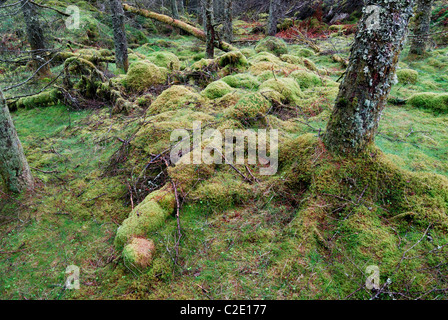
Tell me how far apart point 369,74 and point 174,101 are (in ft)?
15.0

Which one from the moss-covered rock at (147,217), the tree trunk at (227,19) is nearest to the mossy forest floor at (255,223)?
A: the moss-covered rock at (147,217)

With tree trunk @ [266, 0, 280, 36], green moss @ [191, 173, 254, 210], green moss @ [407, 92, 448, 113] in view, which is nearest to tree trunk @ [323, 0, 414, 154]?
green moss @ [191, 173, 254, 210]

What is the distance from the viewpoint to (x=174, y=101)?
6422 millimetres

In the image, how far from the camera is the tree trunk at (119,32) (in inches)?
374

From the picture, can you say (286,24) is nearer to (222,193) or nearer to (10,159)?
(222,193)

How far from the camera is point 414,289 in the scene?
8.23 ft

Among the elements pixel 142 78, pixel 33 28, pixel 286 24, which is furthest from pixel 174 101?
pixel 286 24

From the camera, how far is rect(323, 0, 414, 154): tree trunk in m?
2.80

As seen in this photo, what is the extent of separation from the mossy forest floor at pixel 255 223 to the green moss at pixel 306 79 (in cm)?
235

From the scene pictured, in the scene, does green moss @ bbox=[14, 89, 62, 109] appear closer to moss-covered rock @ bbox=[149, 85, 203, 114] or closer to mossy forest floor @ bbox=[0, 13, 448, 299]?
mossy forest floor @ bbox=[0, 13, 448, 299]

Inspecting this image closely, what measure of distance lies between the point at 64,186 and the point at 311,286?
4556 mm

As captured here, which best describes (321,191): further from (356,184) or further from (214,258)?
(214,258)
